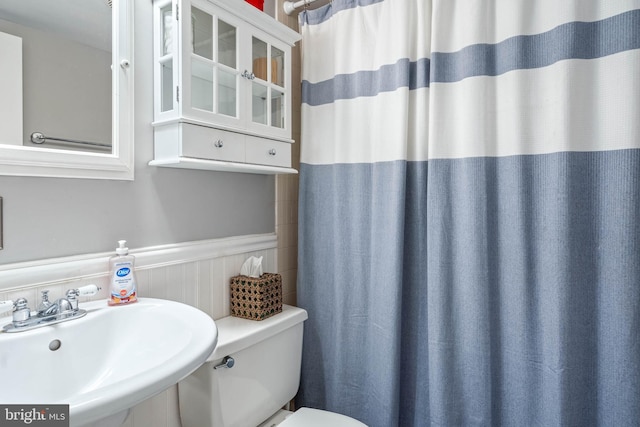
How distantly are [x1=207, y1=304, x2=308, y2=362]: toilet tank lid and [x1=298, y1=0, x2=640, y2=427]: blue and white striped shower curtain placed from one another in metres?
0.23

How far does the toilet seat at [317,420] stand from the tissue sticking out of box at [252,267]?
1.68 feet

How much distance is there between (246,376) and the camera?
1.16m

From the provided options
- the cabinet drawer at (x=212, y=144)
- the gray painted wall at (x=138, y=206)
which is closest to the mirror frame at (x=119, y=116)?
the gray painted wall at (x=138, y=206)

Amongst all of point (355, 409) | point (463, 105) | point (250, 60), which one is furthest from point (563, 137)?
point (355, 409)

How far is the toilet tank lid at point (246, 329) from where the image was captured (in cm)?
108

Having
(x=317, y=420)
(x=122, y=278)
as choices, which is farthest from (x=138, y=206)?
(x=317, y=420)

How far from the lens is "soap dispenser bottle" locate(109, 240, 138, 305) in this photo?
0.95m

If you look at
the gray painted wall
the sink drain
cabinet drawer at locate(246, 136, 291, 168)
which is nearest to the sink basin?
the sink drain

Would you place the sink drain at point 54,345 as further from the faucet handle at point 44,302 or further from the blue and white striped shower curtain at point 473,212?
the blue and white striped shower curtain at point 473,212

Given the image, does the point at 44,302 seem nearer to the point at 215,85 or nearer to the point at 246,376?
the point at 246,376

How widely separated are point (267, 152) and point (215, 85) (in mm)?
294

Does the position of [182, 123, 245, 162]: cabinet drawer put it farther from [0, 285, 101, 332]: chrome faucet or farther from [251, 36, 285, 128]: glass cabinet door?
[0, 285, 101, 332]: chrome faucet

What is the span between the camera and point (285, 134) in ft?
4.58

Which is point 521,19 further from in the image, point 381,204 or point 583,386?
point 583,386
